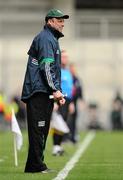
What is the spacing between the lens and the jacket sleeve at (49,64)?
11922 mm

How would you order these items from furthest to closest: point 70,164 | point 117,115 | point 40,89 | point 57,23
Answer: point 117,115
point 70,164
point 57,23
point 40,89

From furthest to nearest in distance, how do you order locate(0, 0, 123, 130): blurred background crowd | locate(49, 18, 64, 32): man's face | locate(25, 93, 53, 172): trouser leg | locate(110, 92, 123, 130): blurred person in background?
locate(0, 0, 123, 130): blurred background crowd < locate(110, 92, 123, 130): blurred person in background < locate(49, 18, 64, 32): man's face < locate(25, 93, 53, 172): trouser leg

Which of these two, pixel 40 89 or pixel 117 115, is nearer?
pixel 40 89

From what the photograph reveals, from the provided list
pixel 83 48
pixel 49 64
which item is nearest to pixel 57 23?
pixel 49 64

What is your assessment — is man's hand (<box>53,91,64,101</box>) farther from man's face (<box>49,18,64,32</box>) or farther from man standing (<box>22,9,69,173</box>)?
man's face (<box>49,18,64,32</box>)

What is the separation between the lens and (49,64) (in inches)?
471

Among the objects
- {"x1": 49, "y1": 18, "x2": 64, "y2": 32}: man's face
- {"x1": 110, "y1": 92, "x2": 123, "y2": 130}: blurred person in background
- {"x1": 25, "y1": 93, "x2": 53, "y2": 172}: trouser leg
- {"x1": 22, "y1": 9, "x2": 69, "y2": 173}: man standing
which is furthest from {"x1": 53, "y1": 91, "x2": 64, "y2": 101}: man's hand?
{"x1": 110, "y1": 92, "x2": 123, "y2": 130}: blurred person in background

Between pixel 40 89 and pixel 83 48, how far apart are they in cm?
2588

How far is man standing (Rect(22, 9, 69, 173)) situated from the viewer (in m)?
12.0

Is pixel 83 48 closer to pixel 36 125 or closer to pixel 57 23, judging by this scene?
pixel 57 23

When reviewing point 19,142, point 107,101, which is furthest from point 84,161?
point 107,101

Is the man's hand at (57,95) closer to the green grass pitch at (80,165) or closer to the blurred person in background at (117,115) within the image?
the green grass pitch at (80,165)

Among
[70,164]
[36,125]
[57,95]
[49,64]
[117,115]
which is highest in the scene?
[49,64]

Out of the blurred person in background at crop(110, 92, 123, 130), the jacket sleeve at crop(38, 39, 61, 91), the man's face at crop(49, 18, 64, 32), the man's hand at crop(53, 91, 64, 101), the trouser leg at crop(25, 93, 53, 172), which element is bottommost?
the blurred person in background at crop(110, 92, 123, 130)
